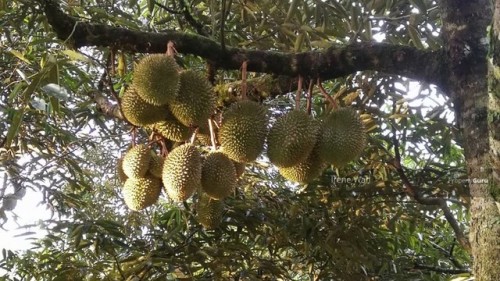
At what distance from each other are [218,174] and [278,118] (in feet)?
0.69

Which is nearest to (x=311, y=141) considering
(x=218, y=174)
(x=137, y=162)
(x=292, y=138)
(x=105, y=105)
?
(x=292, y=138)

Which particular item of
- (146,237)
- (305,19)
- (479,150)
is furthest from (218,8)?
(479,150)

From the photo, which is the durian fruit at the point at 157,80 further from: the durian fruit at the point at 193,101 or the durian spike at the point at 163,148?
the durian spike at the point at 163,148

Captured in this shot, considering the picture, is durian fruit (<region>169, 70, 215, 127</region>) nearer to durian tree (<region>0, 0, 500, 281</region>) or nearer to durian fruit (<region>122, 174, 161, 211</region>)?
durian tree (<region>0, 0, 500, 281</region>)

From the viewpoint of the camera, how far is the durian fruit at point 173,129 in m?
1.40

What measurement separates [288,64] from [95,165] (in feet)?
8.43

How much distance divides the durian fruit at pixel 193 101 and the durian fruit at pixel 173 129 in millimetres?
57

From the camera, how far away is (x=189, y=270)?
1827mm

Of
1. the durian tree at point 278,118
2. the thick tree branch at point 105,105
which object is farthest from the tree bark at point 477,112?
the thick tree branch at point 105,105

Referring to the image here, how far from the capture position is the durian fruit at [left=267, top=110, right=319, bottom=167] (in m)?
1.30

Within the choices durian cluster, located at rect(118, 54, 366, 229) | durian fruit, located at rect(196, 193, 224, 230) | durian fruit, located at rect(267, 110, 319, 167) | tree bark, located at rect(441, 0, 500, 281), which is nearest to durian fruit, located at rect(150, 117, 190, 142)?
durian cluster, located at rect(118, 54, 366, 229)

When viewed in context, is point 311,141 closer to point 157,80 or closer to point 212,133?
point 212,133

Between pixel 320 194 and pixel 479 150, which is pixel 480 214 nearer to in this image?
pixel 479 150

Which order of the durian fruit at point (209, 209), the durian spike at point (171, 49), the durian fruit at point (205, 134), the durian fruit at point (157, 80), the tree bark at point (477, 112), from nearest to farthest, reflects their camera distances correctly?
the tree bark at point (477, 112) → the durian fruit at point (157, 80) → the durian spike at point (171, 49) → the durian fruit at point (205, 134) → the durian fruit at point (209, 209)
